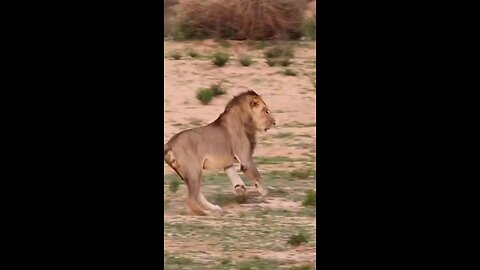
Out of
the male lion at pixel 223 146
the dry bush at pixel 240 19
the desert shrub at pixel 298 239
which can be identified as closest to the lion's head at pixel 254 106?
the male lion at pixel 223 146

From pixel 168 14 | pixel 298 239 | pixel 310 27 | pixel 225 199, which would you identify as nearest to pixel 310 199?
pixel 298 239

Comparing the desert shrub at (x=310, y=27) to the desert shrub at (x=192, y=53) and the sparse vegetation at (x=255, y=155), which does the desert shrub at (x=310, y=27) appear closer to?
the sparse vegetation at (x=255, y=155)

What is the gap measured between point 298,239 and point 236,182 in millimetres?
447

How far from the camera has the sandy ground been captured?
216 inches

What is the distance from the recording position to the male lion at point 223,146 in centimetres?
554

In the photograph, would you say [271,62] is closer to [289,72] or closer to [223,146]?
[289,72]

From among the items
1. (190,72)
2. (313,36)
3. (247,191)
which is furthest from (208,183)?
(313,36)

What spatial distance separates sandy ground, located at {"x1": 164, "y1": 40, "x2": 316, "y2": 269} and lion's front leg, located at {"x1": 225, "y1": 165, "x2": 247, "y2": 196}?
0.04m

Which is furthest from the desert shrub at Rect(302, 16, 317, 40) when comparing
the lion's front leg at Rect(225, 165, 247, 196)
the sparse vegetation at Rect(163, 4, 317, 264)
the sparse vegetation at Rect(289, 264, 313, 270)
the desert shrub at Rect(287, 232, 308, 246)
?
the sparse vegetation at Rect(289, 264, 313, 270)

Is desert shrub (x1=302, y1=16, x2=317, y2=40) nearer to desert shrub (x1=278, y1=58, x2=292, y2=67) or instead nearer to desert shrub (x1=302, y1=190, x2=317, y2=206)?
desert shrub (x1=278, y1=58, x2=292, y2=67)

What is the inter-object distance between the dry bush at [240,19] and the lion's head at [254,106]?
12.3 inches

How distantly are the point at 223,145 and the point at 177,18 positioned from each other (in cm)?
70

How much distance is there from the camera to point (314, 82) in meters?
5.59

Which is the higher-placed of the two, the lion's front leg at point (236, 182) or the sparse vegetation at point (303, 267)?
the lion's front leg at point (236, 182)
